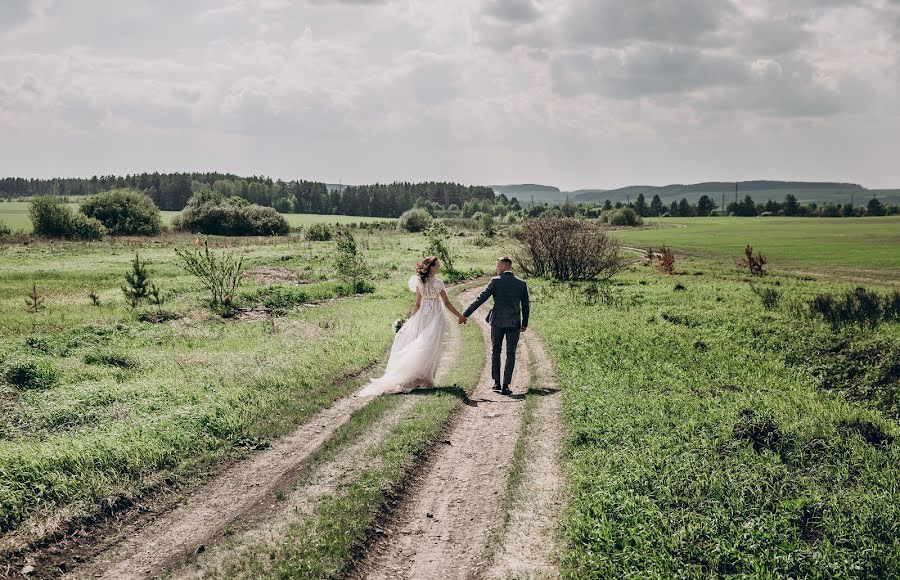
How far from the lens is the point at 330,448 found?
9.70 meters

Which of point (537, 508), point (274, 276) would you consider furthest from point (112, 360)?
point (274, 276)

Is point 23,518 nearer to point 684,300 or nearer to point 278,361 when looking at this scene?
point 278,361

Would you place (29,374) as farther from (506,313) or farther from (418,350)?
(506,313)

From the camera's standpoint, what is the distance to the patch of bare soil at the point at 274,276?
114ft

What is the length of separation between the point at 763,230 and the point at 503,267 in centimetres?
11036

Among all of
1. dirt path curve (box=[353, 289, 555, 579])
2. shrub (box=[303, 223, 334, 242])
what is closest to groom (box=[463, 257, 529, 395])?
dirt path curve (box=[353, 289, 555, 579])

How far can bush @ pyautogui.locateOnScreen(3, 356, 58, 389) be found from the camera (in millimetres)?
12508

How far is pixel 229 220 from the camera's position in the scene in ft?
289

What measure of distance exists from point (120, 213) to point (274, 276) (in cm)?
5715

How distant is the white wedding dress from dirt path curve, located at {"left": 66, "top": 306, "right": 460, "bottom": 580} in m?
2.34

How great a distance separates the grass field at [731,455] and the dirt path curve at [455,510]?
1.02m

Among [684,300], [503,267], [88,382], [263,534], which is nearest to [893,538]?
[263,534]

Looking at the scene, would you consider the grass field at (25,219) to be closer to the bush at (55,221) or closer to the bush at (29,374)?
the bush at (55,221)

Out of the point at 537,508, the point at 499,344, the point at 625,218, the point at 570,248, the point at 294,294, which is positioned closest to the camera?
the point at 537,508
